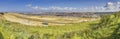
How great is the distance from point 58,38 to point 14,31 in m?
2.07

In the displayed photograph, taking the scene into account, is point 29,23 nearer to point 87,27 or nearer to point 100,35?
point 87,27

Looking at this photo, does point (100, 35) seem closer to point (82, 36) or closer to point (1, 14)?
point (82, 36)

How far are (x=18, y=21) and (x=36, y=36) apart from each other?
5.40m

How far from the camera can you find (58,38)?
49.9 feet

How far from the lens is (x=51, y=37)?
15.2m

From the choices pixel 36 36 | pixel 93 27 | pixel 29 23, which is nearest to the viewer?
pixel 36 36

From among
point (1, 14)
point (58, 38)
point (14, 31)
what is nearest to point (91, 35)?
point (58, 38)

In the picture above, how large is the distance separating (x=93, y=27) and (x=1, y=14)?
21.5 feet

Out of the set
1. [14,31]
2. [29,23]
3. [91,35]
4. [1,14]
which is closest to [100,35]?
[91,35]

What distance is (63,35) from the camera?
15539mm

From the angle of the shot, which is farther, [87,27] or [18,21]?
[18,21]

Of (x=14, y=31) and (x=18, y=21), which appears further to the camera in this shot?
(x=18, y=21)

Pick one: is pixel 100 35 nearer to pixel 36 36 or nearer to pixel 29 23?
pixel 36 36

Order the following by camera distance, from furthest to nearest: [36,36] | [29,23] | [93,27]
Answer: [29,23]
[93,27]
[36,36]
